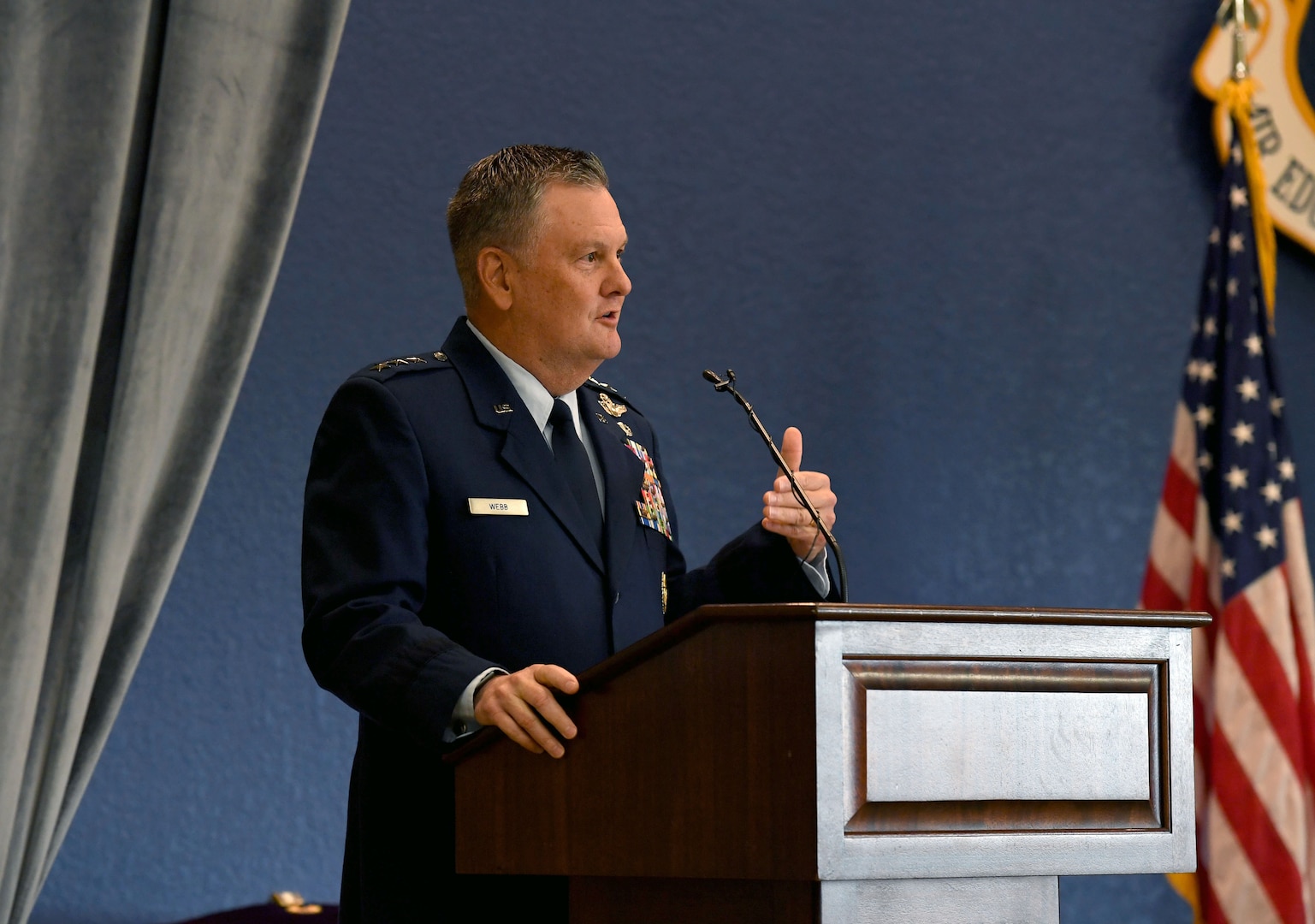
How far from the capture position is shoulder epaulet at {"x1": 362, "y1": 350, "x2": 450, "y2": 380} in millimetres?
1616

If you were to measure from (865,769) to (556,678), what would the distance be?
266 millimetres

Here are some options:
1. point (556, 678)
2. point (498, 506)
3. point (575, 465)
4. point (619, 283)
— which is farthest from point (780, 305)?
point (556, 678)

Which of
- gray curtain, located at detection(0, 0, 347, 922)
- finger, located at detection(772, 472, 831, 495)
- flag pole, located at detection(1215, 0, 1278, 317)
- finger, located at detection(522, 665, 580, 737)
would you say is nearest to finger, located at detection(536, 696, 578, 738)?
finger, located at detection(522, 665, 580, 737)

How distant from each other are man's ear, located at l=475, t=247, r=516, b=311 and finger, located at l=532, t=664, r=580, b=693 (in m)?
0.66

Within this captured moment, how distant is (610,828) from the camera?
1.12 m

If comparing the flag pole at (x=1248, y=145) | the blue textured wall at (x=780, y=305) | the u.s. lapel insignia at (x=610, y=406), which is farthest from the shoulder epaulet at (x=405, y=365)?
the flag pole at (x=1248, y=145)

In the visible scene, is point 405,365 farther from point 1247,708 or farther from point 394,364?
point 1247,708

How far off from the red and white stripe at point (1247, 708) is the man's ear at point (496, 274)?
1913mm

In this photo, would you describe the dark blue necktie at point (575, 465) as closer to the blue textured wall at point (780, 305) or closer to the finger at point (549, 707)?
the finger at point (549, 707)

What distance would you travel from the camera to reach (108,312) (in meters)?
1.96

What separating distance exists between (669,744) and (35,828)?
116 centimetres

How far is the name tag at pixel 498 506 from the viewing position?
1.55 metres

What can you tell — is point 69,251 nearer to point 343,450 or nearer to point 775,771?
point 343,450

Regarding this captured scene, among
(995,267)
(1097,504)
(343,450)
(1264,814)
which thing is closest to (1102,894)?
(1264,814)
